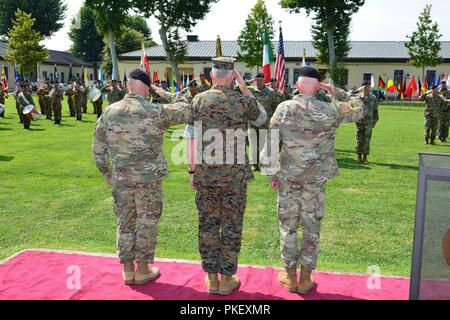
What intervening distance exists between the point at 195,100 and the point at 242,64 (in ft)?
167

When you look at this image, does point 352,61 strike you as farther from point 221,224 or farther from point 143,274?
point 143,274

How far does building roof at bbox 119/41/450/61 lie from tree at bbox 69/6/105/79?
60.2 ft

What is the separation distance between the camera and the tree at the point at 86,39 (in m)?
69.1

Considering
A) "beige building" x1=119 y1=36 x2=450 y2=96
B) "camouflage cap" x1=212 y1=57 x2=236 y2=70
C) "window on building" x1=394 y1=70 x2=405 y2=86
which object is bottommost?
"camouflage cap" x1=212 y1=57 x2=236 y2=70

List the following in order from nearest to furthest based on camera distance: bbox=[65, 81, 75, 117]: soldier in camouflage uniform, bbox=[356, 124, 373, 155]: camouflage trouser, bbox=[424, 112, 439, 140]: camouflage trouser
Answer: bbox=[356, 124, 373, 155]: camouflage trouser, bbox=[424, 112, 439, 140]: camouflage trouser, bbox=[65, 81, 75, 117]: soldier in camouflage uniform

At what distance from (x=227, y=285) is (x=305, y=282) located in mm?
779

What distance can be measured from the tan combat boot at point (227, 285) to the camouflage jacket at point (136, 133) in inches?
48.0

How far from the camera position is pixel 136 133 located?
4.32 metres

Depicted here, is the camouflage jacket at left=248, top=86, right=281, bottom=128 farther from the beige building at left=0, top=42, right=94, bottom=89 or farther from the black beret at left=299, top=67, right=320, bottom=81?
the beige building at left=0, top=42, right=94, bottom=89

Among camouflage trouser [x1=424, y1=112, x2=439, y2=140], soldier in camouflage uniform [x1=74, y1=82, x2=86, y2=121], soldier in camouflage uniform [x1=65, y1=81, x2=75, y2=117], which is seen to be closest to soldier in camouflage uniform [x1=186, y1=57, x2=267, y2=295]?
camouflage trouser [x1=424, y1=112, x2=439, y2=140]

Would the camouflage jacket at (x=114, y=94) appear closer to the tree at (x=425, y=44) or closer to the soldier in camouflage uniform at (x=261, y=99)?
the soldier in camouflage uniform at (x=261, y=99)

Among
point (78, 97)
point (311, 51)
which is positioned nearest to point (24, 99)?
point (78, 97)

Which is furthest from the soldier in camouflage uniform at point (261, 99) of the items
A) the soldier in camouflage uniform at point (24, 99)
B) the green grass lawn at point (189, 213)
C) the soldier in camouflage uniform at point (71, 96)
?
the soldier in camouflage uniform at point (71, 96)

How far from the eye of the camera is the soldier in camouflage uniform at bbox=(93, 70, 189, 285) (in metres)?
A: 4.33
